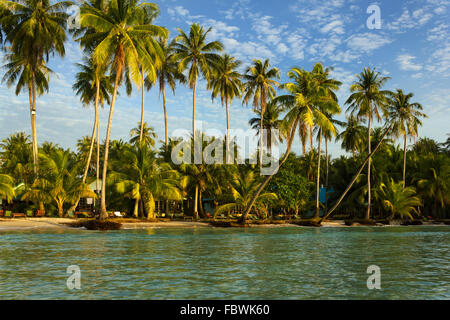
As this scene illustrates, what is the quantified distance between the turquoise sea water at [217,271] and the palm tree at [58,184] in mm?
16150

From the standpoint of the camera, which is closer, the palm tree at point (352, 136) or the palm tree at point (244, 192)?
the palm tree at point (244, 192)

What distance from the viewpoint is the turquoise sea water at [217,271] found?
8.91 metres

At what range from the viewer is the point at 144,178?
34.6 meters

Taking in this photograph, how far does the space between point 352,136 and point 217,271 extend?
4922 centimetres

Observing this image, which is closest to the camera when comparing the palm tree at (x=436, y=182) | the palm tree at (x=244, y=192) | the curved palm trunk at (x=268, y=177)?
the curved palm trunk at (x=268, y=177)

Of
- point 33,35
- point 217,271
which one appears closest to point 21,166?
point 33,35

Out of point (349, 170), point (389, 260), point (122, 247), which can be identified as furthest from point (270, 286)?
point (349, 170)

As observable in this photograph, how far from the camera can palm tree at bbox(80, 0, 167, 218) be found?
28.4 metres

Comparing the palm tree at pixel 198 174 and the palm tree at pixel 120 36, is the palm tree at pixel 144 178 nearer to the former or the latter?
the palm tree at pixel 198 174

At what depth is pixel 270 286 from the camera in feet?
31.7

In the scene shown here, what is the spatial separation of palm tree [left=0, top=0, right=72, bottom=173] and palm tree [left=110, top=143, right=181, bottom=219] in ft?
26.8

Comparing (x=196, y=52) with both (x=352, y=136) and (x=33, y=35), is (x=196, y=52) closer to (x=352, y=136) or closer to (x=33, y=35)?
(x=33, y=35)

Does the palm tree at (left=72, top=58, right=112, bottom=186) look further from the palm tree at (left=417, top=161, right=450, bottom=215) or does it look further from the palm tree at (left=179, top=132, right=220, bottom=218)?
the palm tree at (left=417, top=161, right=450, bottom=215)

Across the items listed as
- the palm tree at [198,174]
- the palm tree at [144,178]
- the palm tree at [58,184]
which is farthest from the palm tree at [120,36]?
the palm tree at [198,174]
